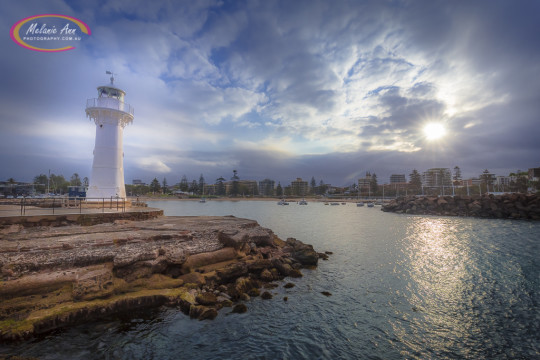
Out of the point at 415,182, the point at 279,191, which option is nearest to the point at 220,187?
the point at 279,191

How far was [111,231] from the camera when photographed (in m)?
13.8

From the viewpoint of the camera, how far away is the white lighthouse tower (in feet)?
71.8

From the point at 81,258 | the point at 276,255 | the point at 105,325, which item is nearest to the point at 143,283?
the point at 105,325

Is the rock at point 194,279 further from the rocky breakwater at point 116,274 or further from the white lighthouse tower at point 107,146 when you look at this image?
the white lighthouse tower at point 107,146

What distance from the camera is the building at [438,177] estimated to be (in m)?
153

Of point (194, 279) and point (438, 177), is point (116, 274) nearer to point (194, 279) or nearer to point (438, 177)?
point (194, 279)

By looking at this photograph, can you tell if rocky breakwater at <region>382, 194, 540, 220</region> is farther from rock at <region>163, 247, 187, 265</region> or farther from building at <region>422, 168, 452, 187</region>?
building at <region>422, 168, 452, 187</region>

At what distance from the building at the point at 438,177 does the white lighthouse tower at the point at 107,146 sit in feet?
551

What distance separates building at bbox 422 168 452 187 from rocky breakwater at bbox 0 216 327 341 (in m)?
168

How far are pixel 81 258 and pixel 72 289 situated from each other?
149 cm

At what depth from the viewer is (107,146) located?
22062 mm

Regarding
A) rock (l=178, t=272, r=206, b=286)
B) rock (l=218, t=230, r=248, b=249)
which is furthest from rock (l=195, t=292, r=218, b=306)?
rock (l=218, t=230, r=248, b=249)

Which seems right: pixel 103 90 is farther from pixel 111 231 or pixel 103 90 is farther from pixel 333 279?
pixel 333 279

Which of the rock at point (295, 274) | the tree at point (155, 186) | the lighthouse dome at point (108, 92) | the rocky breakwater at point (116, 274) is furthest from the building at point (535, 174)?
the tree at point (155, 186)
